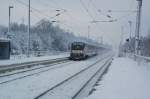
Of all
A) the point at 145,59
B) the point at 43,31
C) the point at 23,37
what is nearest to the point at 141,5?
the point at 145,59

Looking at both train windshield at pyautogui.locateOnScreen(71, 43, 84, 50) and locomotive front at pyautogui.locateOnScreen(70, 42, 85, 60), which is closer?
locomotive front at pyautogui.locateOnScreen(70, 42, 85, 60)

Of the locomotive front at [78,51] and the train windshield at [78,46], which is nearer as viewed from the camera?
the locomotive front at [78,51]

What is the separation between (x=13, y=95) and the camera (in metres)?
11.8

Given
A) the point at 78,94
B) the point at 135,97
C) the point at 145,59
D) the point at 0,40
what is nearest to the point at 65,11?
the point at 0,40

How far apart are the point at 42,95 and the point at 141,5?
22.6 m

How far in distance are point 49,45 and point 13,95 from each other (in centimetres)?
8181

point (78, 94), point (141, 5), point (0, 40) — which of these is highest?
point (141, 5)

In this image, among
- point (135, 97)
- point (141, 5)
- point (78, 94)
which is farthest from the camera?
point (141, 5)

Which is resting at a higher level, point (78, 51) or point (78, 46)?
point (78, 46)

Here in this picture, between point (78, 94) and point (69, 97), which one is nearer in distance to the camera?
point (69, 97)

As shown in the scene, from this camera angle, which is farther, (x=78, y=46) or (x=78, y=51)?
(x=78, y=46)

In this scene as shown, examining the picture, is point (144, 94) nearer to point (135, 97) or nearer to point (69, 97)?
point (135, 97)

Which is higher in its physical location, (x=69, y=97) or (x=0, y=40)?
(x=0, y=40)

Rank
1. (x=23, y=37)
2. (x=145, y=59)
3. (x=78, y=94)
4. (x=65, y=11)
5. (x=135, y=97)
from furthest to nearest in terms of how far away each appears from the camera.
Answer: (x=23, y=37), (x=65, y=11), (x=145, y=59), (x=78, y=94), (x=135, y=97)
